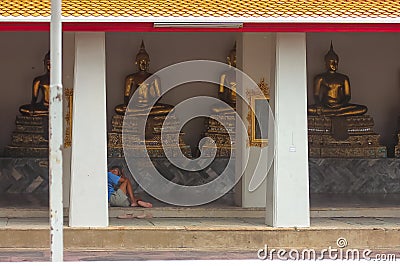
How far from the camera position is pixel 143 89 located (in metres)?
15.6

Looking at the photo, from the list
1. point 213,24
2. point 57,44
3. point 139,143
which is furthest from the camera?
point 139,143

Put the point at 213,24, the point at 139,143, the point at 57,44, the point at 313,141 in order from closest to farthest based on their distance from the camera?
the point at 57,44
the point at 213,24
the point at 139,143
the point at 313,141

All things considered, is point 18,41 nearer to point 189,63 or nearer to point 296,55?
point 189,63

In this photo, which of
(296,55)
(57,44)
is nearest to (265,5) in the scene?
(296,55)

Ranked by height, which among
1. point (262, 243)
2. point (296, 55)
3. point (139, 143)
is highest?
point (296, 55)

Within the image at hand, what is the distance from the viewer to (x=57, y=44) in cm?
844

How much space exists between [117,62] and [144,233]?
516 cm

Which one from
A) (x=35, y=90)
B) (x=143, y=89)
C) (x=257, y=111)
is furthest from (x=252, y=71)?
(x=35, y=90)

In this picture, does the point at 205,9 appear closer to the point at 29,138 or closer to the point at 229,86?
the point at 229,86

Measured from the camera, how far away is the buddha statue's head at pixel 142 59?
52.0 ft

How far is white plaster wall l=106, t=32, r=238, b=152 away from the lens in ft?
52.4

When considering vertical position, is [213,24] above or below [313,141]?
above

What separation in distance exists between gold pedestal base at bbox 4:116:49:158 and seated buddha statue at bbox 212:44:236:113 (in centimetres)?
263

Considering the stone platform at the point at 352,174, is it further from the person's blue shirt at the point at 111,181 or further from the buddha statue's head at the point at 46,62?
the buddha statue's head at the point at 46,62
